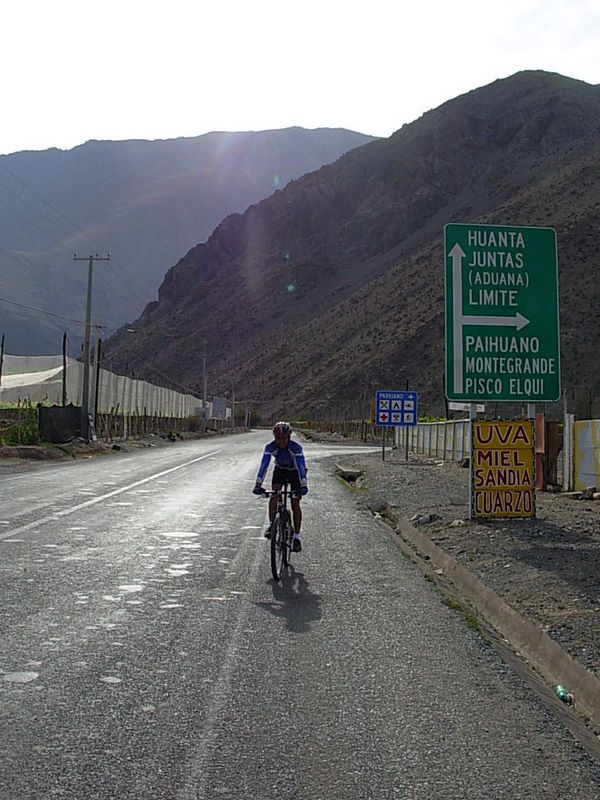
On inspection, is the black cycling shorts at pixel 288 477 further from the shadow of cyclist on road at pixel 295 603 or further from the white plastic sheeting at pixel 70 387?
the white plastic sheeting at pixel 70 387

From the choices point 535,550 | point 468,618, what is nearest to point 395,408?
point 535,550

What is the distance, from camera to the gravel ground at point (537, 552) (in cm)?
745

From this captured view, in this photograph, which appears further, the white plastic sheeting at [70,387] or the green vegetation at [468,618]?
the white plastic sheeting at [70,387]

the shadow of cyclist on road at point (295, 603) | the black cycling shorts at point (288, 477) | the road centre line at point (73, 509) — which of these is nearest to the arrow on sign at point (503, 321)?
the black cycling shorts at point (288, 477)

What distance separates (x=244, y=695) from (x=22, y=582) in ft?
13.4

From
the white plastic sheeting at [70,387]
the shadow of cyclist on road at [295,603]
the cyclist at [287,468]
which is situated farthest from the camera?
the white plastic sheeting at [70,387]

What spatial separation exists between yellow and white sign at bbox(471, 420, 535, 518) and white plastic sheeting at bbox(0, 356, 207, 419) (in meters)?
31.9

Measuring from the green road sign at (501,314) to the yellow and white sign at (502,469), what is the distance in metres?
0.48

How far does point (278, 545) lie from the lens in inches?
397

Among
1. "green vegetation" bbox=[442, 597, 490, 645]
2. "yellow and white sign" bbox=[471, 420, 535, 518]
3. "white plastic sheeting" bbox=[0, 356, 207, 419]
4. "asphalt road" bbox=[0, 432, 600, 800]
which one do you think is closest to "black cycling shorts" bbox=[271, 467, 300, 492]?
"asphalt road" bbox=[0, 432, 600, 800]

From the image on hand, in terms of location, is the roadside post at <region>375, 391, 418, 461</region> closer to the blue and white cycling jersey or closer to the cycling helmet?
the blue and white cycling jersey

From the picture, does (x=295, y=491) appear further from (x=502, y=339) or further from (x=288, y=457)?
(x=502, y=339)

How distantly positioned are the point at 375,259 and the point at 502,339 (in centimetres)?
12520

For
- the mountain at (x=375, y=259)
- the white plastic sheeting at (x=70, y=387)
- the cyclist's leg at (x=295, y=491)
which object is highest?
the mountain at (x=375, y=259)
